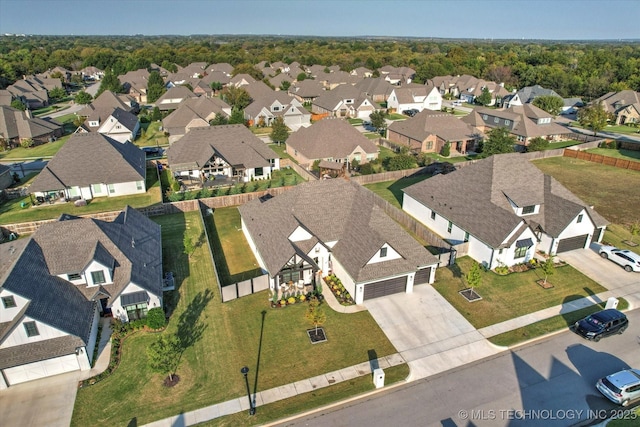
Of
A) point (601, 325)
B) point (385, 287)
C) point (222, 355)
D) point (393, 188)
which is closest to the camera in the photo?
point (222, 355)

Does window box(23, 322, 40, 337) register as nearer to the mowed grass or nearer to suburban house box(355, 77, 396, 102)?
the mowed grass

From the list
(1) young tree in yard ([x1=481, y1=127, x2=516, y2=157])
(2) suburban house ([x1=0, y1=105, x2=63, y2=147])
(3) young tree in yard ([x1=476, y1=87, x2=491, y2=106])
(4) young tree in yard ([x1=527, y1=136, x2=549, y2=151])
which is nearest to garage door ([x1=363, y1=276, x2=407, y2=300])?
(1) young tree in yard ([x1=481, y1=127, x2=516, y2=157])

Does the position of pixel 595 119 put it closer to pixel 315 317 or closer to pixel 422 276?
pixel 422 276

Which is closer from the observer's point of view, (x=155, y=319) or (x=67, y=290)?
(x=67, y=290)

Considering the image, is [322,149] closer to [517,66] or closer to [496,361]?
[496,361]

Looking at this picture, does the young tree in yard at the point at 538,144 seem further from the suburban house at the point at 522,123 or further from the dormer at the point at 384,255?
the dormer at the point at 384,255

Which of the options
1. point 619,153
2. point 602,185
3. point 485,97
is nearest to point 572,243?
point 602,185
